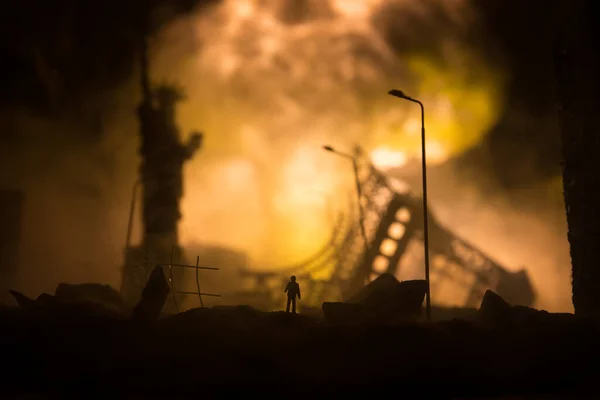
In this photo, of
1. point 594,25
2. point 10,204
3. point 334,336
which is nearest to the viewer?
point 334,336

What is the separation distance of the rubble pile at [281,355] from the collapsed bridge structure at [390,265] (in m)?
18.0

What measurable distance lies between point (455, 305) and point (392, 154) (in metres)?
14.5

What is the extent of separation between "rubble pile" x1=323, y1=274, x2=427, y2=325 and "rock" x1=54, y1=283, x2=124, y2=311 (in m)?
8.94

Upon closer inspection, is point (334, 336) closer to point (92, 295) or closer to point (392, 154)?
point (92, 295)

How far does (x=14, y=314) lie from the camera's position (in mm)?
14711

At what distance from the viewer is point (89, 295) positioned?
21.3 metres

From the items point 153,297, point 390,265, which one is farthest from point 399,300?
→ point 390,265

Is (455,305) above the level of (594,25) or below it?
below

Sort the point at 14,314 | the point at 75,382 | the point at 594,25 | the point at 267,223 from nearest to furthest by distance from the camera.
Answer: the point at 75,382 → the point at 14,314 → the point at 594,25 → the point at 267,223

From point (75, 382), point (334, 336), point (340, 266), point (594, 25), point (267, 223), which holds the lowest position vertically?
point (75, 382)

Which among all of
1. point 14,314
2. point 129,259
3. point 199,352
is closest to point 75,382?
point 199,352

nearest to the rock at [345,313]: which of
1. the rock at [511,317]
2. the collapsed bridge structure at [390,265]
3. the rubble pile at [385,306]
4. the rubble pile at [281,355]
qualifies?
the rubble pile at [385,306]

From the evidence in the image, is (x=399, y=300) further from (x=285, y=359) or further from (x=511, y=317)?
(x=285, y=359)

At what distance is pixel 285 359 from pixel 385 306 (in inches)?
263
